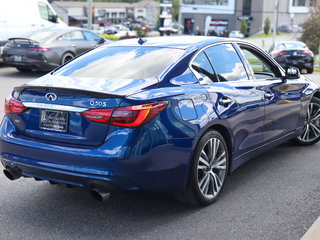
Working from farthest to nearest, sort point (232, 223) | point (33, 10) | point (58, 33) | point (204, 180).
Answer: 1. point (33, 10)
2. point (58, 33)
3. point (204, 180)
4. point (232, 223)

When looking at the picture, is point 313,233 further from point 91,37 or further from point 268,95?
point 91,37

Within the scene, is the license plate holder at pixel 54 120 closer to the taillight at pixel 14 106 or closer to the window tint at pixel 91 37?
the taillight at pixel 14 106

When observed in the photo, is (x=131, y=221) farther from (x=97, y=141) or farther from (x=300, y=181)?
(x=300, y=181)

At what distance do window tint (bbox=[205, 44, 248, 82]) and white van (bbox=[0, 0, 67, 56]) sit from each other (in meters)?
12.8

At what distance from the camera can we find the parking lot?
385 centimetres

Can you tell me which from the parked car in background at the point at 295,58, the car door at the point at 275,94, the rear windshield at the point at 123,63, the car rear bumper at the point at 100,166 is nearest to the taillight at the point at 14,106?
the car rear bumper at the point at 100,166

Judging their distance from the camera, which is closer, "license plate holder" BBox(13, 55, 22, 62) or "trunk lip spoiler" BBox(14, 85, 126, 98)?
"trunk lip spoiler" BBox(14, 85, 126, 98)

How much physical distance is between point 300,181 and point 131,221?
82.8 inches

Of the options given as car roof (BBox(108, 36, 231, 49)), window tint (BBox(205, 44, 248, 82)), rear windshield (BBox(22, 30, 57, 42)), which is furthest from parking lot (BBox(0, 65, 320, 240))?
rear windshield (BBox(22, 30, 57, 42))

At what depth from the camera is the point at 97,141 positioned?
3764mm

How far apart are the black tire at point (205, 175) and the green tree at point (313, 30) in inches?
1275

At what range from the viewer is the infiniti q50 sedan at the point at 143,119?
372 cm

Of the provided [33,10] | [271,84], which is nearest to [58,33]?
[33,10]

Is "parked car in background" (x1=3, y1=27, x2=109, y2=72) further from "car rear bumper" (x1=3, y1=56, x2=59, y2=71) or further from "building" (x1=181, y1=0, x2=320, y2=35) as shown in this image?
"building" (x1=181, y1=0, x2=320, y2=35)
